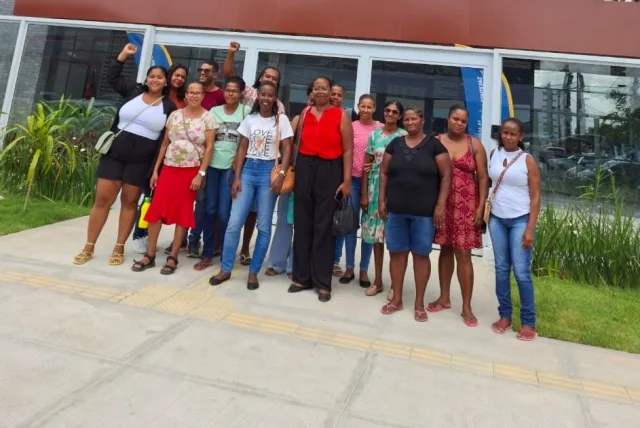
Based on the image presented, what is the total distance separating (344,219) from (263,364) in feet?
4.87

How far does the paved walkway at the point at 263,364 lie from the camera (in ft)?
7.55

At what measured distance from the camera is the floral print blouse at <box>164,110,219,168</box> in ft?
13.7

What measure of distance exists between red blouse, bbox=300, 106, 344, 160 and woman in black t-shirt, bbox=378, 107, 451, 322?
0.44 metres

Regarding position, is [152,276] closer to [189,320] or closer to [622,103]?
[189,320]

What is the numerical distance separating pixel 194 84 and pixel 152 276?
1752 millimetres

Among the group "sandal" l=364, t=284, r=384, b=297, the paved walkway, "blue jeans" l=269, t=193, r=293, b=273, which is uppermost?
"blue jeans" l=269, t=193, r=293, b=273

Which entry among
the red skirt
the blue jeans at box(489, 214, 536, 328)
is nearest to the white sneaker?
the red skirt

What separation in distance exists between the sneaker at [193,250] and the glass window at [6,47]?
5134mm

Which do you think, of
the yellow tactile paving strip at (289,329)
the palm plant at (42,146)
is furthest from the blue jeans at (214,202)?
the palm plant at (42,146)

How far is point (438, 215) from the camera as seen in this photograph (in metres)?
3.50

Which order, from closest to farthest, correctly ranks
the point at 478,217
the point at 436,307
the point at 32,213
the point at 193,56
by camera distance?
the point at 478,217 → the point at 436,307 → the point at 32,213 → the point at 193,56

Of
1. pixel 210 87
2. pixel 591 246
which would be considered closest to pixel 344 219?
pixel 210 87

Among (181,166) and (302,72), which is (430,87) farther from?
(181,166)

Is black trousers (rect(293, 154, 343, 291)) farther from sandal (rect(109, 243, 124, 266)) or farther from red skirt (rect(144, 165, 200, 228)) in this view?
sandal (rect(109, 243, 124, 266))
